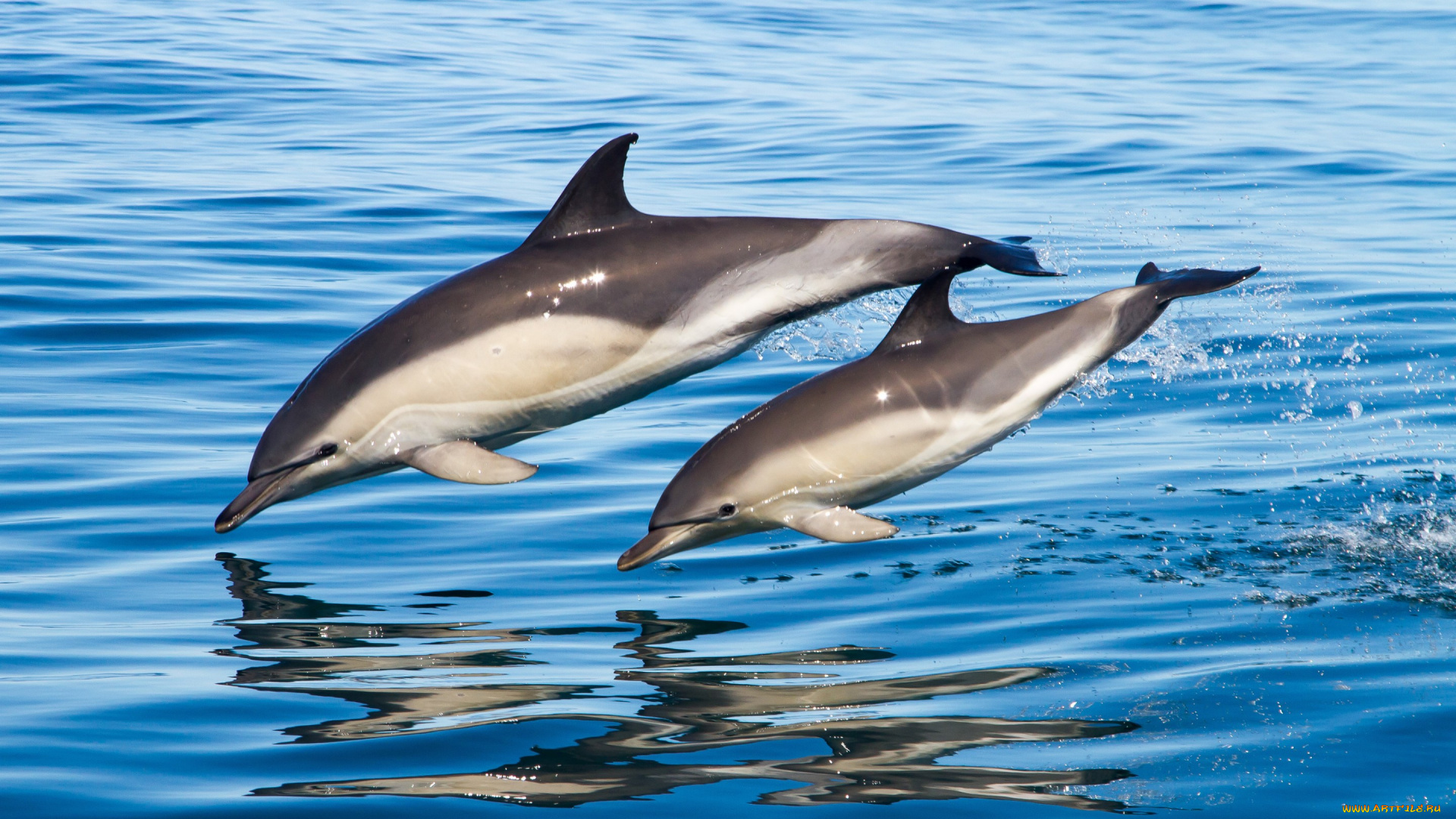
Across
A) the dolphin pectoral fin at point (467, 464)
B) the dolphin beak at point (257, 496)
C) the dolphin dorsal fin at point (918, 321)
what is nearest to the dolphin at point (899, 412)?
the dolphin dorsal fin at point (918, 321)

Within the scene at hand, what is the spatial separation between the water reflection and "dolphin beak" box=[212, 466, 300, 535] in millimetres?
485

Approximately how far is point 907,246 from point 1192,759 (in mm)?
2002

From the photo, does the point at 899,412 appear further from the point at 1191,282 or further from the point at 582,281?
the point at 582,281

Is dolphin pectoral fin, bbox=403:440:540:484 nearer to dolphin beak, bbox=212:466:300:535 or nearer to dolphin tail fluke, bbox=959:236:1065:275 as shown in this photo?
dolphin beak, bbox=212:466:300:535

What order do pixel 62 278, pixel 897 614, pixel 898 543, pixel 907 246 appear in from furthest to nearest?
1. pixel 62 278
2. pixel 898 543
3. pixel 897 614
4. pixel 907 246

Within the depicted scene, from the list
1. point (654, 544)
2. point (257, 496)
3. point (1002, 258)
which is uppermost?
point (1002, 258)

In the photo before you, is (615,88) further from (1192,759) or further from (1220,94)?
(1192,759)

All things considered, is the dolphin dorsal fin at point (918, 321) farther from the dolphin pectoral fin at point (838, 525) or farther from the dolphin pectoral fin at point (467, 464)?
the dolphin pectoral fin at point (467, 464)

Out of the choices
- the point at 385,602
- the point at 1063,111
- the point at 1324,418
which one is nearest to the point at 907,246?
the point at 385,602

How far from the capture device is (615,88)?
85.6 ft

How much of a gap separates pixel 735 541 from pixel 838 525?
1778 mm

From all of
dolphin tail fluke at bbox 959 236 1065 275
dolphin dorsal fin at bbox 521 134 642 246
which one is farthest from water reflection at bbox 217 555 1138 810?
dolphin dorsal fin at bbox 521 134 642 246

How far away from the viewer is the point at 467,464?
19.9 feet

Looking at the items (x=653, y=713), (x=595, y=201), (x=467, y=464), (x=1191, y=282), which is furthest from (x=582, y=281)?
(x=1191, y=282)
